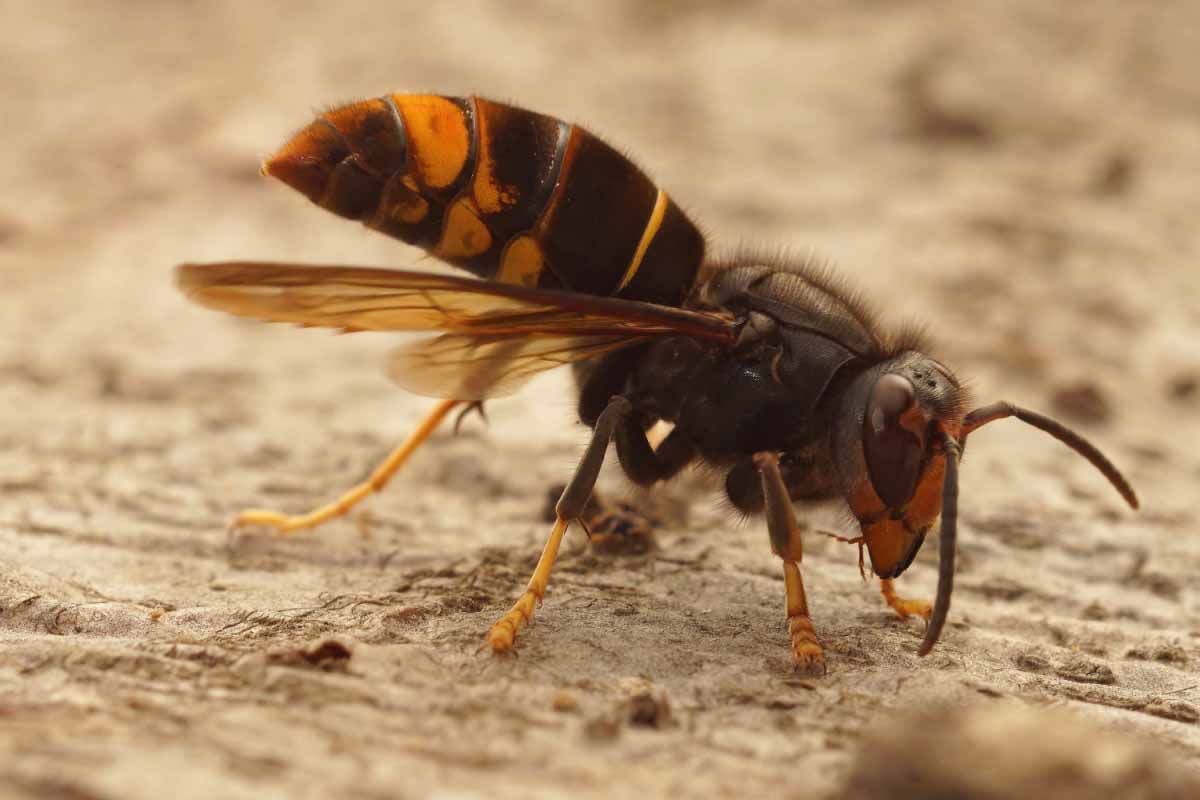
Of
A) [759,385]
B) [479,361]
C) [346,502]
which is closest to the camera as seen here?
[759,385]

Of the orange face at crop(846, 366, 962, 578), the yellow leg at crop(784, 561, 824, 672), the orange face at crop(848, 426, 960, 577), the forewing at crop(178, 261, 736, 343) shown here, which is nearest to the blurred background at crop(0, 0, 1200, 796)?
the yellow leg at crop(784, 561, 824, 672)

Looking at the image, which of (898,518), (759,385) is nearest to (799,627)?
(898,518)

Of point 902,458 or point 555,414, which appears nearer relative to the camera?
point 902,458

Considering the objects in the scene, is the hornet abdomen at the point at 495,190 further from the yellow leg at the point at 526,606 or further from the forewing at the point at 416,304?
the yellow leg at the point at 526,606

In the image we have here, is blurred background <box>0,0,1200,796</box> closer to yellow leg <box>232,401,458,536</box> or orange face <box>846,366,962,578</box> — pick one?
yellow leg <box>232,401,458,536</box>

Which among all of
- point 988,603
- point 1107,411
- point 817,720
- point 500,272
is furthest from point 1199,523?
point 500,272

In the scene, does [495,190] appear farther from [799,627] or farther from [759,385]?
[799,627]

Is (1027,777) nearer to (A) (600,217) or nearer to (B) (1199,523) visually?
(A) (600,217)
